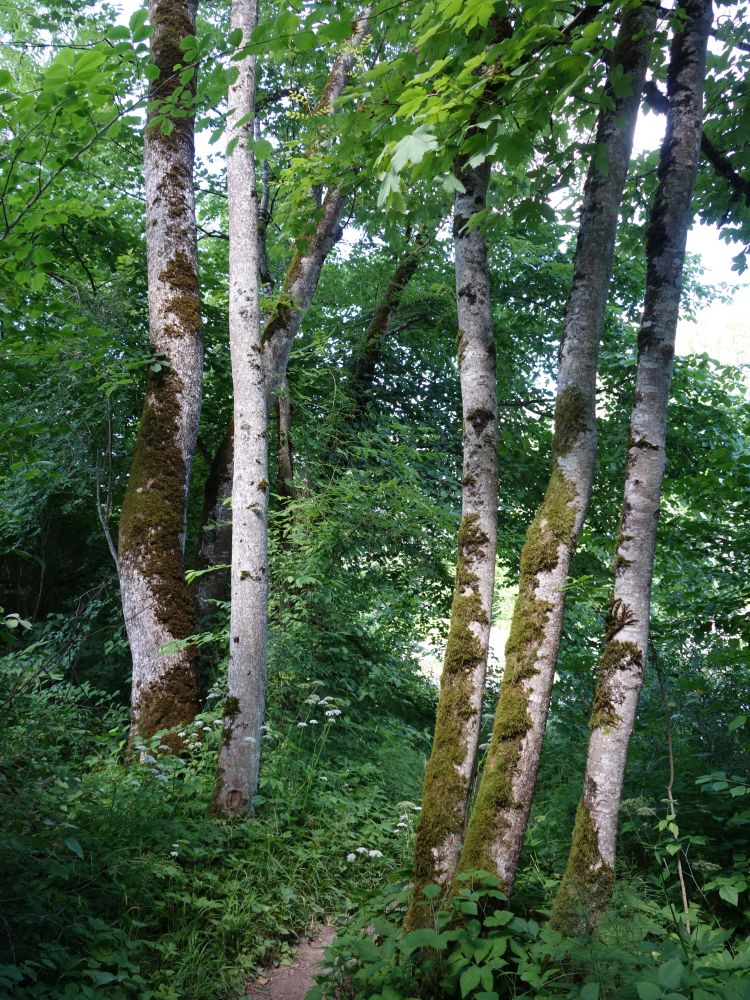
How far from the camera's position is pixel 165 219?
6281 mm

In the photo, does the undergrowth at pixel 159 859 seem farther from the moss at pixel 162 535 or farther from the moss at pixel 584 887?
the moss at pixel 584 887

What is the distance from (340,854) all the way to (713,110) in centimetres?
589

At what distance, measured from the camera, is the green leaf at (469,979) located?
2.45 m

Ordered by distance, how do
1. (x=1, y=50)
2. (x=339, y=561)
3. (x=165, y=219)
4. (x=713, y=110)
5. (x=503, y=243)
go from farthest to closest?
(x=1, y=50) < (x=503, y=243) < (x=339, y=561) < (x=165, y=219) < (x=713, y=110)

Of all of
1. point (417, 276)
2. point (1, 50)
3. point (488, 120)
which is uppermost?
point (1, 50)

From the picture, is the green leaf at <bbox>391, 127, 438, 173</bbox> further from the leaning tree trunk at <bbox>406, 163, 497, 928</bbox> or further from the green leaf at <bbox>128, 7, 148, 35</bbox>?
the green leaf at <bbox>128, 7, 148, 35</bbox>

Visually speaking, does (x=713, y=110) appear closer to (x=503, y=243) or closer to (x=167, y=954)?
(x=503, y=243)

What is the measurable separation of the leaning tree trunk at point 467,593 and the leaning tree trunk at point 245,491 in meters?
1.61

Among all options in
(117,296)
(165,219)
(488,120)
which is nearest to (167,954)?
(488,120)

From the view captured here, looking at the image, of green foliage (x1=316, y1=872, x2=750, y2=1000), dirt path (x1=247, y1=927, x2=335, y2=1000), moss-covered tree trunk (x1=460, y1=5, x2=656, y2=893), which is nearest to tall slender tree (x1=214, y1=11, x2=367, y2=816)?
dirt path (x1=247, y1=927, x2=335, y2=1000)

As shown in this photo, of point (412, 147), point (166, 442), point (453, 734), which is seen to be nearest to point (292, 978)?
point (453, 734)

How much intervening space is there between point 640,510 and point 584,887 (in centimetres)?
162

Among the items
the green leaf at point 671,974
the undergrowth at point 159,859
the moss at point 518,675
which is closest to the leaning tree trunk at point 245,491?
the undergrowth at point 159,859

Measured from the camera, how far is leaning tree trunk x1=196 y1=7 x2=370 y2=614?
677cm
